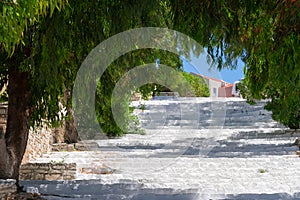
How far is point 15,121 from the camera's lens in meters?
6.77

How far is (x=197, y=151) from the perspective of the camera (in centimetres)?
1265

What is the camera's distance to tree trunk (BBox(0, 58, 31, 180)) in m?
6.64

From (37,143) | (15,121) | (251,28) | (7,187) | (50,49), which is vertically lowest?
(7,187)

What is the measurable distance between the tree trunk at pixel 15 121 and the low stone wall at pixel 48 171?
1.50 meters

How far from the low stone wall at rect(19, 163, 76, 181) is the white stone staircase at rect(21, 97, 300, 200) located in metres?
0.30

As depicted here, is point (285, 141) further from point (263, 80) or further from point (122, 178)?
point (263, 80)

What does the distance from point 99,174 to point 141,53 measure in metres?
2.94

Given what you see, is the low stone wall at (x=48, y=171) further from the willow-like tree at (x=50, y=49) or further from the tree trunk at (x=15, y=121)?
the tree trunk at (x=15, y=121)

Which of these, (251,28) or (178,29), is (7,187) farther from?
(251,28)

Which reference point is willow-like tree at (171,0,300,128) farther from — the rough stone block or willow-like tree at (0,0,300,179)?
the rough stone block

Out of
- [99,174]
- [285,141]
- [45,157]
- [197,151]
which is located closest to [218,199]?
[99,174]

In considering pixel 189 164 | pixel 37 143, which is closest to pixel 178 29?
pixel 189 164

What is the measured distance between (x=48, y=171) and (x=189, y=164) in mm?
2982

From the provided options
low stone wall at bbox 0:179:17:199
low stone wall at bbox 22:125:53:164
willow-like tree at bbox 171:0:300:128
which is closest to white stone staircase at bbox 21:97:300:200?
low stone wall at bbox 22:125:53:164
